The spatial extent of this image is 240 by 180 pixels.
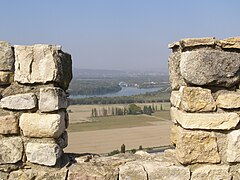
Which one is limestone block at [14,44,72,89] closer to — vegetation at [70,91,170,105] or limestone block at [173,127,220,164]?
limestone block at [173,127,220,164]

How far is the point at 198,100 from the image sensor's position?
2.44 m

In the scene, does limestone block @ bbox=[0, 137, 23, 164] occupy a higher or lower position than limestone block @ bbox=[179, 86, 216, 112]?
lower

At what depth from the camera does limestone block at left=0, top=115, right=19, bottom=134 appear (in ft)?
8.34

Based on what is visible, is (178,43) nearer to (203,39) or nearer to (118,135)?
(203,39)

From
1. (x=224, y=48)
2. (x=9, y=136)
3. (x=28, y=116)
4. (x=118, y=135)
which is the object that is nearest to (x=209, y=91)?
(x=224, y=48)

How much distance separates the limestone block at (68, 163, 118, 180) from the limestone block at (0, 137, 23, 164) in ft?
1.39

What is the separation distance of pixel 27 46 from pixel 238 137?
1754mm

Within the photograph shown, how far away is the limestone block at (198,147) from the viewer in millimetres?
2449

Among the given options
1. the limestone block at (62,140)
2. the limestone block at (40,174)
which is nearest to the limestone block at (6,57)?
the limestone block at (62,140)

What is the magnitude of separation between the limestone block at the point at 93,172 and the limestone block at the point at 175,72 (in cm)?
86

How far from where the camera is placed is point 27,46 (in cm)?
256

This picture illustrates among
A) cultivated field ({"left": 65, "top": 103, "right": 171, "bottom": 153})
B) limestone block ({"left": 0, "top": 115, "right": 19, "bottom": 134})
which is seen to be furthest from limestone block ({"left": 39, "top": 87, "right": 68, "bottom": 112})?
cultivated field ({"left": 65, "top": 103, "right": 171, "bottom": 153})

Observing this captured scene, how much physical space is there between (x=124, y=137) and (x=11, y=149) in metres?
23.7

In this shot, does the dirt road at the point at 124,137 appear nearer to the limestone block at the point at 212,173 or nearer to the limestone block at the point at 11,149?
the limestone block at the point at 11,149
